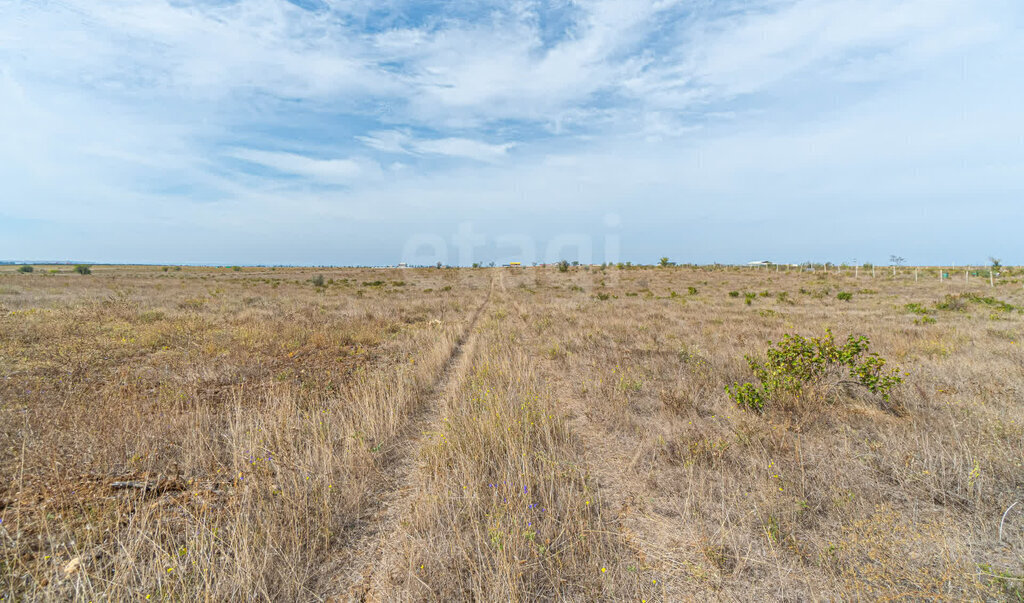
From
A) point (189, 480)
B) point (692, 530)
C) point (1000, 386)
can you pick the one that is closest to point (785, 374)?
point (1000, 386)

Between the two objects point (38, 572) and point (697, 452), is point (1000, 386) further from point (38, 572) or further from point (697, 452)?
point (38, 572)

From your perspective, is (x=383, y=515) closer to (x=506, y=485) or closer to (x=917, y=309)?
(x=506, y=485)

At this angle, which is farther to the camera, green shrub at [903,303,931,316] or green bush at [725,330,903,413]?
green shrub at [903,303,931,316]

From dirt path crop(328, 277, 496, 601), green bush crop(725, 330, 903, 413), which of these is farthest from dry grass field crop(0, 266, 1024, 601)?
green bush crop(725, 330, 903, 413)

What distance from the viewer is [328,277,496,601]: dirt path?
2.85 meters

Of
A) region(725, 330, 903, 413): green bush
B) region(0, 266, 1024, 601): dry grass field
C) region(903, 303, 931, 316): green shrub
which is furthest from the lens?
region(903, 303, 931, 316): green shrub

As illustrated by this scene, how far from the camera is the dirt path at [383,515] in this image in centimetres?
285

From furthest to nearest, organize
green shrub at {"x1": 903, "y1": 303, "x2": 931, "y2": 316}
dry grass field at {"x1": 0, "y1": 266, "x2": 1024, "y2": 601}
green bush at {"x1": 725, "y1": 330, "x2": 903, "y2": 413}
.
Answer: green shrub at {"x1": 903, "y1": 303, "x2": 931, "y2": 316} → green bush at {"x1": 725, "y1": 330, "x2": 903, "y2": 413} → dry grass field at {"x1": 0, "y1": 266, "x2": 1024, "y2": 601}

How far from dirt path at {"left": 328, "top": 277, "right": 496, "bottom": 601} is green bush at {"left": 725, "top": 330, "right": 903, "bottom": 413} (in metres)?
5.00

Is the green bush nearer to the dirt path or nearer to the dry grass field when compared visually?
the dry grass field

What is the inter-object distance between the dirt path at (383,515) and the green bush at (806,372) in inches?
197

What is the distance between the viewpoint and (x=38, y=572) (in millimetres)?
2656

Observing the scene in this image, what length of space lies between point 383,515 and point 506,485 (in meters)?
1.24

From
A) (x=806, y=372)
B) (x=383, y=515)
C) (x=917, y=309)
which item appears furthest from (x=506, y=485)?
(x=917, y=309)
